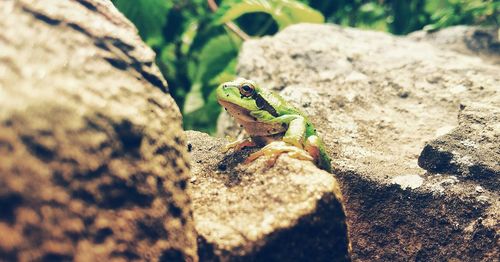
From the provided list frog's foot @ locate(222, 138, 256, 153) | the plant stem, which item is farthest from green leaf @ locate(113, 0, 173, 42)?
frog's foot @ locate(222, 138, 256, 153)

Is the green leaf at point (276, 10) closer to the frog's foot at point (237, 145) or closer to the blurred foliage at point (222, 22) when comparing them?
the blurred foliage at point (222, 22)

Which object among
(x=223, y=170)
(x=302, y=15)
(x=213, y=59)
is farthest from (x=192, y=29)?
(x=223, y=170)

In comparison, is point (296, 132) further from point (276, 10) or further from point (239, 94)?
point (276, 10)

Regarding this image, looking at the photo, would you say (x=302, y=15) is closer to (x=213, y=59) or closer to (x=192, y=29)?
→ (x=213, y=59)

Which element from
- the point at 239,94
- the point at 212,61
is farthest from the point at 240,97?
the point at 212,61

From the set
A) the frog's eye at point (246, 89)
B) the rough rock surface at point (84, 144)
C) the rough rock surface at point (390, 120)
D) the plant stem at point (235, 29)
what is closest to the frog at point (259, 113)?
the frog's eye at point (246, 89)
